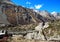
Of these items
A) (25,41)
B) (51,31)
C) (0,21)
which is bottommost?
(25,41)

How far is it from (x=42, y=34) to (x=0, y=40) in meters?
12.8

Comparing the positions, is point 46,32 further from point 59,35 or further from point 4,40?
point 4,40

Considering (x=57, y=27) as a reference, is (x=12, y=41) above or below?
below

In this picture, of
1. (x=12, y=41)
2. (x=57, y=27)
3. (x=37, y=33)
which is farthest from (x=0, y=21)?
(x=57, y=27)

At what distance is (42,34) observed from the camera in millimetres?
33906

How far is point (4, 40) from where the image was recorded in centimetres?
2384

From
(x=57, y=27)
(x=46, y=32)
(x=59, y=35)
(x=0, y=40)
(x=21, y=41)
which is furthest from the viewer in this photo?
(x=57, y=27)

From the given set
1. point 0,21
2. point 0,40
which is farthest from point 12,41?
point 0,21

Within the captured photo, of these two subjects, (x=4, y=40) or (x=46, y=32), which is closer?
(x=4, y=40)

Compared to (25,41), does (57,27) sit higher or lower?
higher

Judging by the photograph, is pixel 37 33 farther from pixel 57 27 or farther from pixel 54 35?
pixel 57 27

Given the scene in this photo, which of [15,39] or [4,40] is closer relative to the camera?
[4,40]

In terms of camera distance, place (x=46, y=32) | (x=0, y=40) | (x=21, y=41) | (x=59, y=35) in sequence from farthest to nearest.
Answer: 1. (x=46, y=32)
2. (x=59, y=35)
3. (x=21, y=41)
4. (x=0, y=40)

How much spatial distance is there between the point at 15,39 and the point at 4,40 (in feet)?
7.00
